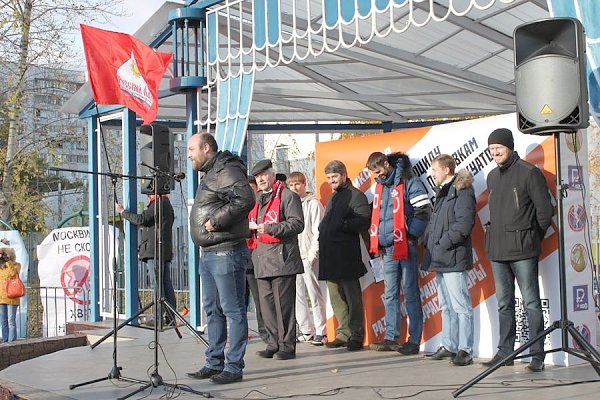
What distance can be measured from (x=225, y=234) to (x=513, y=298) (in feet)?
8.15

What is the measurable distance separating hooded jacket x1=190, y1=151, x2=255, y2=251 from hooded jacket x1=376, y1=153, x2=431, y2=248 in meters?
1.80

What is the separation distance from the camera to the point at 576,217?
25.1 ft

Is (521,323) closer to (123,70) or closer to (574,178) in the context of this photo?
(574,178)

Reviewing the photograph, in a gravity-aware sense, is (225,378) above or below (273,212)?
below

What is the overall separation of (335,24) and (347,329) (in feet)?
10.5

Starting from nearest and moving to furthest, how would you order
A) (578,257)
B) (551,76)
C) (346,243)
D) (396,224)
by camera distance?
1. (551,76)
2. (578,257)
3. (396,224)
4. (346,243)

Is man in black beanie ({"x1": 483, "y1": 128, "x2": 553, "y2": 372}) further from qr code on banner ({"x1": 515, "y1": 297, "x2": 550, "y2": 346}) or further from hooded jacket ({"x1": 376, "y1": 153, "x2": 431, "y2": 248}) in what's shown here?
hooded jacket ({"x1": 376, "y1": 153, "x2": 431, "y2": 248})

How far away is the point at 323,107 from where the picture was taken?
15312 millimetres

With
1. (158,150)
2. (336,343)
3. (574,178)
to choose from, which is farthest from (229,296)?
(574,178)

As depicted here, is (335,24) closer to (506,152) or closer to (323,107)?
(506,152)

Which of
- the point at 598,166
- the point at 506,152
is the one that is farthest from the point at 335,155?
the point at 598,166

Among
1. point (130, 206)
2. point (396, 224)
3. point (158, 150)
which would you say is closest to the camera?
point (158, 150)

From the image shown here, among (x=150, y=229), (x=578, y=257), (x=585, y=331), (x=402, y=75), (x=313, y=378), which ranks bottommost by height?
(x=313, y=378)

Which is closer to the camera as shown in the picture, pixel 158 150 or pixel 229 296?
pixel 229 296
